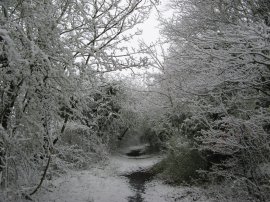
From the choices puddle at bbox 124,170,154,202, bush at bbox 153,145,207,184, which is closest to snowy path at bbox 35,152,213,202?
puddle at bbox 124,170,154,202

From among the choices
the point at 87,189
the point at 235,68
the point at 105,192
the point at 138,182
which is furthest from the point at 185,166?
the point at 235,68

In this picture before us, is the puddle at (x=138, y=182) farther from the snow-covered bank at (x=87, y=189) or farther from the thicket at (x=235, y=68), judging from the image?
the thicket at (x=235, y=68)

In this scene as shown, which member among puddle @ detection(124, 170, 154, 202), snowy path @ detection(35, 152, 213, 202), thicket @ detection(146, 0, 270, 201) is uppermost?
thicket @ detection(146, 0, 270, 201)

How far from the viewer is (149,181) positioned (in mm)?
12461

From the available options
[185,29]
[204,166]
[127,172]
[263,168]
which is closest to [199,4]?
[185,29]

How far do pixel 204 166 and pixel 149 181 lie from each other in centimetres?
307

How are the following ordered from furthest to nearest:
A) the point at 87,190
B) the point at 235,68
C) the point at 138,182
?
the point at 138,182
the point at 87,190
the point at 235,68

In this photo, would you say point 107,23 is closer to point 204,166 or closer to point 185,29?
point 185,29

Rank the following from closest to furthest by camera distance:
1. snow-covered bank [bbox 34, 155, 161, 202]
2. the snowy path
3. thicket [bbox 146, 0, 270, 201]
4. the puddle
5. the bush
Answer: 1. thicket [bbox 146, 0, 270, 201]
2. snow-covered bank [bbox 34, 155, 161, 202]
3. the snowy path
4. the puddle
5. the bush

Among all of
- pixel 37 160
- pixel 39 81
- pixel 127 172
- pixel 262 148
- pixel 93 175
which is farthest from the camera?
pixel 127 172

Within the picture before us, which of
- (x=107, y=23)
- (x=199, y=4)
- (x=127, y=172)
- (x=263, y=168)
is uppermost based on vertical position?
(x=199, y=4)

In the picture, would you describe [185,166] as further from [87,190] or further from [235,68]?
[235,68]

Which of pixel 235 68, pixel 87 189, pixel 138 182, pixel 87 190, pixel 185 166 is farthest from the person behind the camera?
pixel 138 182

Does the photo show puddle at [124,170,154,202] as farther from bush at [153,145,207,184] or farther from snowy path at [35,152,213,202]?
bush at [153,145,207,184]
